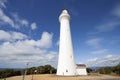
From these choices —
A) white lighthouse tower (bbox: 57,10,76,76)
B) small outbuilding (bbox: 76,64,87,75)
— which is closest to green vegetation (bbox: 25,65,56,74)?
small outbuilding (bbox: 76,64,87,75)

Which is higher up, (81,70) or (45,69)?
(45,69)

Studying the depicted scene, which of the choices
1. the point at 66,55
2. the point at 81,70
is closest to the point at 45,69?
the point at 81,70

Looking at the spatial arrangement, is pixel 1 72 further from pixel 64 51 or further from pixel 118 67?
pixel 118 67

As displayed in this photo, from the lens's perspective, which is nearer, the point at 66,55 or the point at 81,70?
the point at 66,55

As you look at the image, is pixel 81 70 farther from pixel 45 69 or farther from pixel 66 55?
pixel 45 69

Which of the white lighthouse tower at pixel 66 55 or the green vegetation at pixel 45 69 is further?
the green vegetation at pixel 45 69

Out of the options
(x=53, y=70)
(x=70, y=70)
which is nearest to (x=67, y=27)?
(x=70, y=70)

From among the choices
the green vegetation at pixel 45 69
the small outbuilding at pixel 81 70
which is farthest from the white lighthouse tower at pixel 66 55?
the green vegetation at pixel 45 69

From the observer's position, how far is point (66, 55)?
1036 inches

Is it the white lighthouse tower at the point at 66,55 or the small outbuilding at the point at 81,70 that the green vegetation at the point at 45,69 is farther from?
the white lighthouse tower at the point at 66,55

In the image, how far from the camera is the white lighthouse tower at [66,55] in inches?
1026

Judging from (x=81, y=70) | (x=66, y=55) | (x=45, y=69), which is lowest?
(x=81, y=70)

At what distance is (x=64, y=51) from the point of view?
87.6 ft

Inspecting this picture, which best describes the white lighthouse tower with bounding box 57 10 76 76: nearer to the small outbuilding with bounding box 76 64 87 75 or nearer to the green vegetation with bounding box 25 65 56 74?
the small outbuilding with bounding box 76 64 87 75
